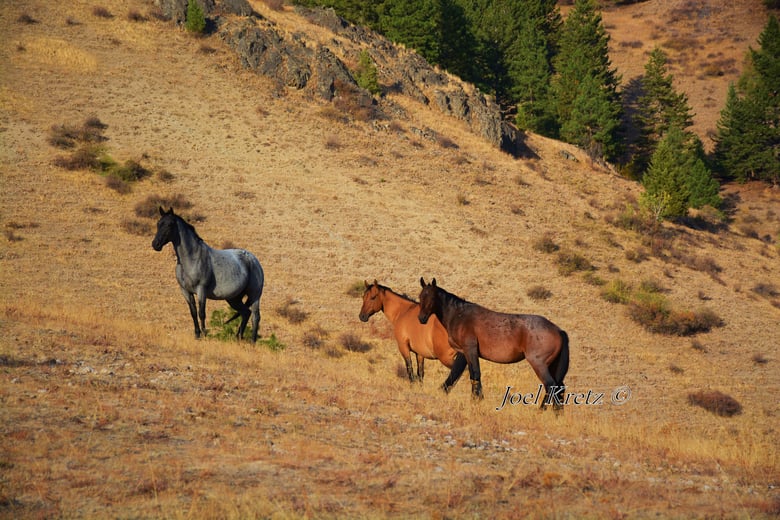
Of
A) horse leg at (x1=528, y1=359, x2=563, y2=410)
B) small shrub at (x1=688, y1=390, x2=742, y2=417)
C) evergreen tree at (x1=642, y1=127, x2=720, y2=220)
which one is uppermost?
evergreen tree at (x1=642, y1=127, x2=720, y2=220)

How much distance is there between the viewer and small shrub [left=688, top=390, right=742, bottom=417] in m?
23.7

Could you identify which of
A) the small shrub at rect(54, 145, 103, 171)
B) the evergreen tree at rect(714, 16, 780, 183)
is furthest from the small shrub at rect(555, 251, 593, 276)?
the evergreen tree at rect(714, 16, 780, 183)

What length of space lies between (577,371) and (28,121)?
3766 centimetres

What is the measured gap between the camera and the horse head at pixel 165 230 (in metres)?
16.0

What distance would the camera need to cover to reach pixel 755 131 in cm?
7200

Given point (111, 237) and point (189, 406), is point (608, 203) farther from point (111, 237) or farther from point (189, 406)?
point (189, 406)

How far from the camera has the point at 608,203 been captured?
175 feet

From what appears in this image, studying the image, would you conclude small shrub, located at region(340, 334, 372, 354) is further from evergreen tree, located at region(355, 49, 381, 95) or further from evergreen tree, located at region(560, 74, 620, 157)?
evergreen tree, located at region(560, 74, 620, 157)

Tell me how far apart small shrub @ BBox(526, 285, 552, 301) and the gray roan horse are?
18.7 metres

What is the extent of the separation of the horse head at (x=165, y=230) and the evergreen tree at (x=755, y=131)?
7162 centimetres

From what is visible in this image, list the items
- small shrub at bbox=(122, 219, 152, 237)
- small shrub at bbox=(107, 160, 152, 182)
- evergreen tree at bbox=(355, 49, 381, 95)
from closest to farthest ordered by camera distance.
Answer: small shrub at bbox=(122, 219, 152, 237) → small shrub at bbox=(107, 160, 152, 182) → evergreen tree at bbox=(355, 49, 381, 95)

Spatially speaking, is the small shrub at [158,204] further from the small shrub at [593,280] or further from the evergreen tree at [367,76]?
the evergreen tree at [367,76]

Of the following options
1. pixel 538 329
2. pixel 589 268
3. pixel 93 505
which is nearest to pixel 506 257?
pixel 589 268

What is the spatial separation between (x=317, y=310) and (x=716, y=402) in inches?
642
